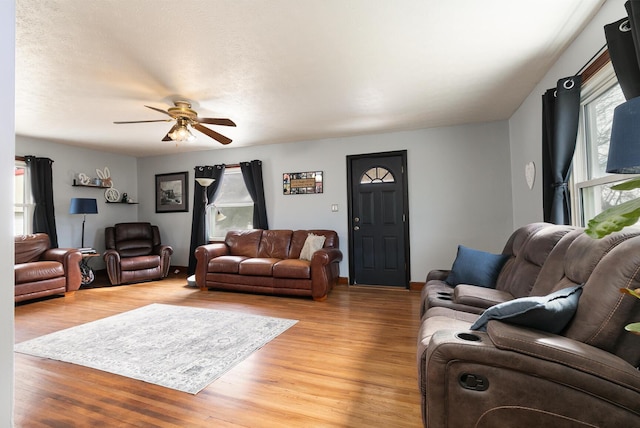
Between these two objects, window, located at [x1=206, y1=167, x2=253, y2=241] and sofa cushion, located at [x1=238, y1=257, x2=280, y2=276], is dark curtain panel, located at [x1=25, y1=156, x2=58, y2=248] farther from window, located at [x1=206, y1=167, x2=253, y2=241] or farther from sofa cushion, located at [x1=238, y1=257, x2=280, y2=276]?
sofa cushion, located at [x1=238, y1=257, x2=280, y2=276]

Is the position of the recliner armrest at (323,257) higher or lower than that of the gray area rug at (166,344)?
higher

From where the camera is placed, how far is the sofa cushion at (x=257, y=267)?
4199mm

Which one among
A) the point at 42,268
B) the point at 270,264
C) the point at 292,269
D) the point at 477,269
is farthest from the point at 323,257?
the point at 42,268

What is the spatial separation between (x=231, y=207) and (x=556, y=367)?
17.8ft

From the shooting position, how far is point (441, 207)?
4492 mm

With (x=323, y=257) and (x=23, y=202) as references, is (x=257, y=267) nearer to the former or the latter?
(x=323, y=257)

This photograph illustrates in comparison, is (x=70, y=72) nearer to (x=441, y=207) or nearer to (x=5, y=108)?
(x=5, y=108)

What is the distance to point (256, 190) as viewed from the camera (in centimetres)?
538

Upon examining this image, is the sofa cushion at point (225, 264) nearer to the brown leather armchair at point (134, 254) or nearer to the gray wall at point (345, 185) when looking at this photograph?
the gray wall at point (345, 185)

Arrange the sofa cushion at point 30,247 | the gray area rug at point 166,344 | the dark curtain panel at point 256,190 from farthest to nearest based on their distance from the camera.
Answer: the dark curtain panel at point 256,190
the sofa cushion at point 30,247
the gray area rug at point 166,344

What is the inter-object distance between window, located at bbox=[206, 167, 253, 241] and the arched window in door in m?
2.21

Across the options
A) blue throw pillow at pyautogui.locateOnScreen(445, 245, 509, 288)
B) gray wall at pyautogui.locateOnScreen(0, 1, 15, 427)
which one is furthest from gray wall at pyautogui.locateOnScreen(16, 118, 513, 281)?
gray wall at pyautogui.locateOnScreen(0, 1, 15, 427)

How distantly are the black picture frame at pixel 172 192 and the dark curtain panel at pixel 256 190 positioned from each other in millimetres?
1495

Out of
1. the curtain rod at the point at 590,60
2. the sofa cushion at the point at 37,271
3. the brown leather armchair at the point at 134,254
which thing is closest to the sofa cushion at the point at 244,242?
the brown leather armchair at the point at 134,254
